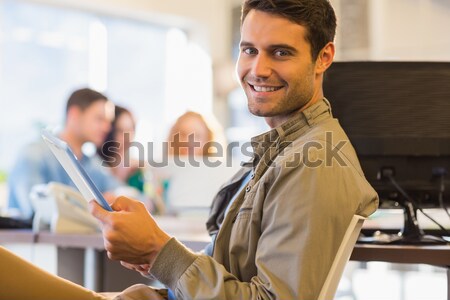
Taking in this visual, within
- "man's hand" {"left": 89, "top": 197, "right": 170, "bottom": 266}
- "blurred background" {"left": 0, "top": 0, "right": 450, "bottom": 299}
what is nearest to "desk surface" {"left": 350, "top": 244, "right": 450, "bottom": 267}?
"man's hand" {"left": 89, "top": 197, "right": 170, "bottom": 266}

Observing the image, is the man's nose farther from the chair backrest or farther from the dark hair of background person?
the dark hair of background person

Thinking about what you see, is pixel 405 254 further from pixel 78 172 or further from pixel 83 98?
pixel 83 98

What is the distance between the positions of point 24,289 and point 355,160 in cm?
70

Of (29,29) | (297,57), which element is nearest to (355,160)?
(297,57)

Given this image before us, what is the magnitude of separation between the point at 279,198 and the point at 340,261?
6.4 inches

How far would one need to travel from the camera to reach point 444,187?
194cm

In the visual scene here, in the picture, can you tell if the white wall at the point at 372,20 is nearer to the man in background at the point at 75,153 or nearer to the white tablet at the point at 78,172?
the man in background at the point at 75,153

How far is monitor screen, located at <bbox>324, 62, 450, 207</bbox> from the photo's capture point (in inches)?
Answer: 74.2

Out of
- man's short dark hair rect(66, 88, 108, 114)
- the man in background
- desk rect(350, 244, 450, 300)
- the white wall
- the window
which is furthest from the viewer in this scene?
the window

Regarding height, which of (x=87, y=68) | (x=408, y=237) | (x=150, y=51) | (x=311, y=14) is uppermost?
(x=150, y=51)

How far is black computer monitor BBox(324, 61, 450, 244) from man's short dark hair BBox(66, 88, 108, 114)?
8.03ft

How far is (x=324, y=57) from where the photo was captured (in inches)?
60.6

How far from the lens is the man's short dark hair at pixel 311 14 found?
1.44m

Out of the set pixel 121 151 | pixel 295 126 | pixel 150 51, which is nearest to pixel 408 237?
pixel 295 126
